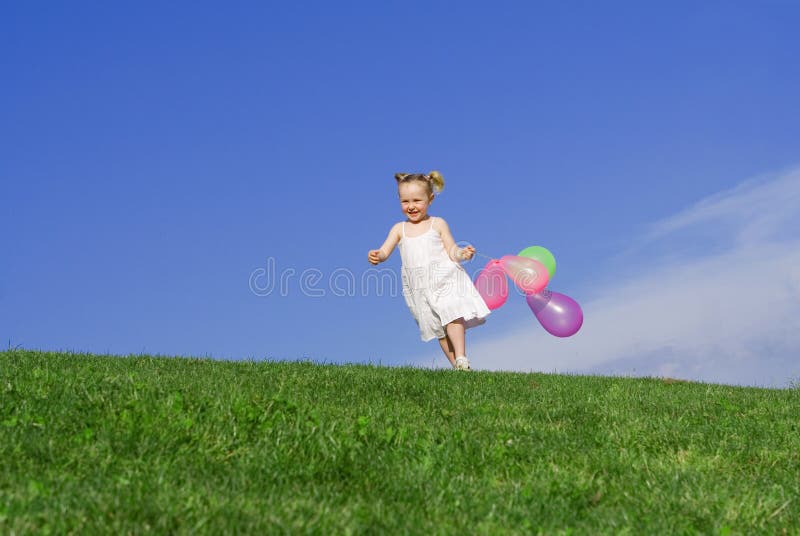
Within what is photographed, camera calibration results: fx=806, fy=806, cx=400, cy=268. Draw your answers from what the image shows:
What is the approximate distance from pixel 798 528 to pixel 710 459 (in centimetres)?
158

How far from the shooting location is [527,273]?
44.4 ft

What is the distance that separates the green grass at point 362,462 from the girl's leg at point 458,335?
3834 mm

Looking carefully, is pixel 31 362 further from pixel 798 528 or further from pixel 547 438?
pixel 798 528

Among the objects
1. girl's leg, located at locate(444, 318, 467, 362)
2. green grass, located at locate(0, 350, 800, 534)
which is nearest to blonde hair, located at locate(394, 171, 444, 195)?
girl's leg, located at locate(444, 318, 467, 362)

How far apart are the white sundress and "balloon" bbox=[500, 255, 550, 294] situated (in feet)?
2.34

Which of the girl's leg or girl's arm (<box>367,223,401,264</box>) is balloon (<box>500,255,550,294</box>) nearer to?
the girl's leg

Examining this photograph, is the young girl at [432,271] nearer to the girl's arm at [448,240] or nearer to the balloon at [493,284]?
the girl's arm at [448,240]

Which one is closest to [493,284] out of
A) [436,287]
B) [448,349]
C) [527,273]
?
[527,273]

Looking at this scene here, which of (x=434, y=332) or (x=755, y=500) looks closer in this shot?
(x=755, y=500)

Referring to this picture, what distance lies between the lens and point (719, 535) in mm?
5785

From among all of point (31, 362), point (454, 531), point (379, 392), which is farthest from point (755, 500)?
point (31, 362)

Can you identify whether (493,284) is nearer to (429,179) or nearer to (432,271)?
(432,271)

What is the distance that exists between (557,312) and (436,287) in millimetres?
2231

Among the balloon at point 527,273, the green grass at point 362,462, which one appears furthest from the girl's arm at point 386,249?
the green grass at point 362,462
